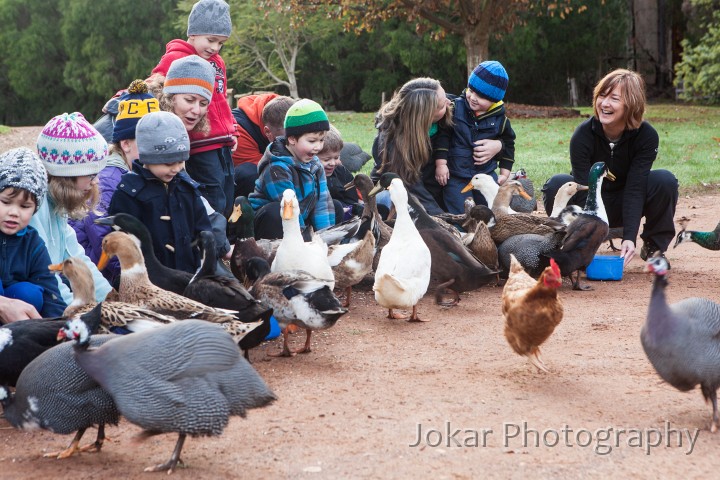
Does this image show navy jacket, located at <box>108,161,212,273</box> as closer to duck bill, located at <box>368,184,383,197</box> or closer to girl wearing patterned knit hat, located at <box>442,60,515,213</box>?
Result: duck bill, located at <box>368,184,383,197</box>

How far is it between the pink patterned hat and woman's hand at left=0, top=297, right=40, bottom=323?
918 millimetres

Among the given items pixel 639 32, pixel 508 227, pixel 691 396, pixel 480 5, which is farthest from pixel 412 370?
pixel 639 32

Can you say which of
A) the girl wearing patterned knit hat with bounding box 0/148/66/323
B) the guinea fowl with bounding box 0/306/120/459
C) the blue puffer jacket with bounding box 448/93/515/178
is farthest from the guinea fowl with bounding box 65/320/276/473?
the blue puffer jacket with bounding box 448/93/515/178

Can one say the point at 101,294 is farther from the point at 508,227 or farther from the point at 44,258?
the point at 508,227

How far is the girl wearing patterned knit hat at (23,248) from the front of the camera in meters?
4.53

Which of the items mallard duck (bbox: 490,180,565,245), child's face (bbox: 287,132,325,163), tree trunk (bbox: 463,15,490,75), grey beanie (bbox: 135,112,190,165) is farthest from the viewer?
tree trunk (bbox: 463,15,490,75)

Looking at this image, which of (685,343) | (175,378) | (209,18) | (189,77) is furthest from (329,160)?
(175,378)

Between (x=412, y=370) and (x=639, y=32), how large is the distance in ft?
101

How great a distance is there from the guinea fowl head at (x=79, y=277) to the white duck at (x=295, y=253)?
55.3 inches

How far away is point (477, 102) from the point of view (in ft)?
26.6

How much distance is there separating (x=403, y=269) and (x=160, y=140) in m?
1.87

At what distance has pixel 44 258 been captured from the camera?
15.9 feet

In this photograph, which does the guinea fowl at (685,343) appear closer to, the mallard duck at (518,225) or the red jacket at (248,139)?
the mallard duck at (518,225)

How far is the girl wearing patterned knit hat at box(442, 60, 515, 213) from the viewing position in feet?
26.6
